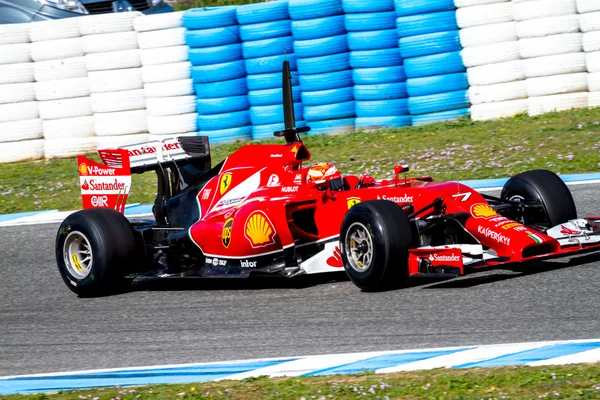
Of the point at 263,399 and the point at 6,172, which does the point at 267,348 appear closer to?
the point at 263,399

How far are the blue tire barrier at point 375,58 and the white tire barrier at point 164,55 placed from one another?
89.5 inches

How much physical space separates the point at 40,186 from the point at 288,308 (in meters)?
7.29

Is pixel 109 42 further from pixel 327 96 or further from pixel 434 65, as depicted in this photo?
pixel 434 65

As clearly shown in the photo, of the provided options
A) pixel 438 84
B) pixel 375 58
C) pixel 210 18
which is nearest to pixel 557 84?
pixel 438 84

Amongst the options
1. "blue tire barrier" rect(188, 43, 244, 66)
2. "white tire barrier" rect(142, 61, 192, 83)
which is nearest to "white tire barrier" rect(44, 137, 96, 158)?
"white tire barrier" rect(142, 61, 192, 83)

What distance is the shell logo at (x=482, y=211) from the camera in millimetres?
6875

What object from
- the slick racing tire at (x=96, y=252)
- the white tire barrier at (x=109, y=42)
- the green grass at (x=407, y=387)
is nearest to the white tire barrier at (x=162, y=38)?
the white tire barrier at (x=109, y=42)

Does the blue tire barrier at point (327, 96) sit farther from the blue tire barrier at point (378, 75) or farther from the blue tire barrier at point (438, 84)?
the blue tire barrier at point (438, 84)

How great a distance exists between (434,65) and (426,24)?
0.53 meters

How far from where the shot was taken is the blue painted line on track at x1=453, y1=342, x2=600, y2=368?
16.4ft

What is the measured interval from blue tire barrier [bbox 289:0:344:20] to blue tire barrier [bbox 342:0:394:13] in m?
0.10

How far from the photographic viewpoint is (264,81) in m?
13.5

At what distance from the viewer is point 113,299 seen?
7836 millimetres

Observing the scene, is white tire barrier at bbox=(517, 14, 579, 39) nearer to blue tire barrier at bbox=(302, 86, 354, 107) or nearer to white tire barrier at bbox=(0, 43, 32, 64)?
blue tire barrier at bbox=(302, 86, 354, 107)
